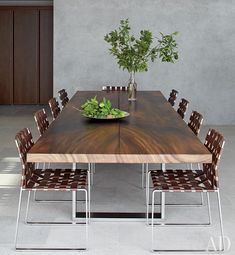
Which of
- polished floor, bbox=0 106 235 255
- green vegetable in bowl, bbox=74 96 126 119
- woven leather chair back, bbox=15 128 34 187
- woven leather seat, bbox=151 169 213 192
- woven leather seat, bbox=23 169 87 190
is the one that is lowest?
polished floor, bbox=0 106 235 255

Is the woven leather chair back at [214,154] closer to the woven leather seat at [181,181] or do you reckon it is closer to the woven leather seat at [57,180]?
the woven leather seat at [181,181]

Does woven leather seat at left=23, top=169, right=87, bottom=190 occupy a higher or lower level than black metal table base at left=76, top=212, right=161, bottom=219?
higher

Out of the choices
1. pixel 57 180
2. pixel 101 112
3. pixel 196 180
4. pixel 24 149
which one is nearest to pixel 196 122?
pixel 101 112

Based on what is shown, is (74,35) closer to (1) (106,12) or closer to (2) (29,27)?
(1) (106,12)

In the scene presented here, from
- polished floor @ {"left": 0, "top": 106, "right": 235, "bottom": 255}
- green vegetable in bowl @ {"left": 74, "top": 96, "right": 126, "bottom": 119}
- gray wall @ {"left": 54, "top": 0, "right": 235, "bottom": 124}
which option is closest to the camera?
polished floor @ {"left": 0, "top": 106, "right": 235, "bottom": 255}

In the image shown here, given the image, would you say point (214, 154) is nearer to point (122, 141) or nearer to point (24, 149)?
point (122, 141)

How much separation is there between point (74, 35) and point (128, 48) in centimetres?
349

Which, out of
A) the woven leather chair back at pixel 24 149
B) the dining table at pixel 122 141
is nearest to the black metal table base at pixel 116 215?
the dining table at pixel 122 141

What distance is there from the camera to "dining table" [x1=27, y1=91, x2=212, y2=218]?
3.44 metres

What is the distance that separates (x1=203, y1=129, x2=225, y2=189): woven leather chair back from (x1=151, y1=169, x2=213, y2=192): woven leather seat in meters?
0.04

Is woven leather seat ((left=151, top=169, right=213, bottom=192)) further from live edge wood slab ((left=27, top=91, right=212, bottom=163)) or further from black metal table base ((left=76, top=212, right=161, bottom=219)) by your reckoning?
black metal table base ((left=76, top=212, right=161, bottom=219))

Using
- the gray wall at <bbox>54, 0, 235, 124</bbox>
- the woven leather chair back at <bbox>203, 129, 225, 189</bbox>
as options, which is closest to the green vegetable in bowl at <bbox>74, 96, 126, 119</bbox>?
the woven leather chair back at <bbox>203, 129, 225, 189</bbox>

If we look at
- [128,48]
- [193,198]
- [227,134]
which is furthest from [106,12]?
[193,198]

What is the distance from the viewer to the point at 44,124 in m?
4.91
